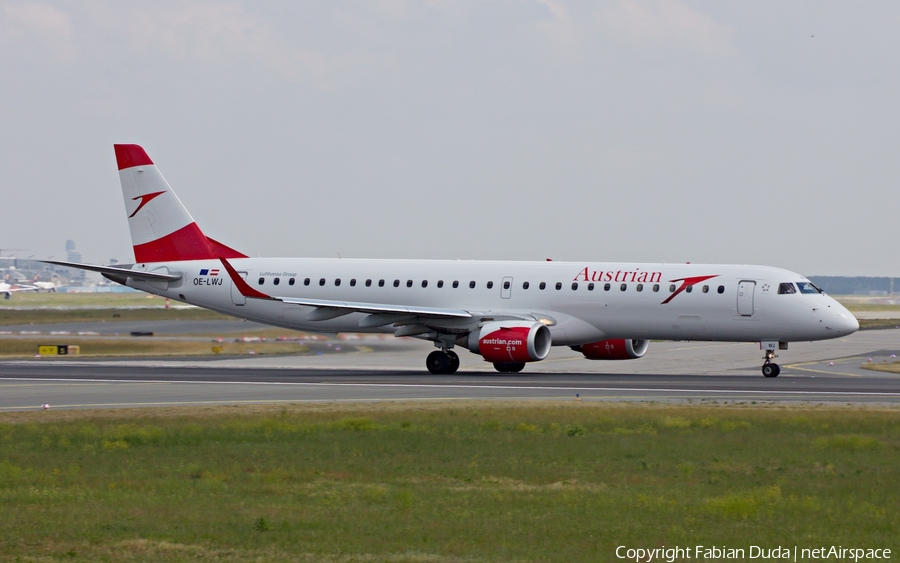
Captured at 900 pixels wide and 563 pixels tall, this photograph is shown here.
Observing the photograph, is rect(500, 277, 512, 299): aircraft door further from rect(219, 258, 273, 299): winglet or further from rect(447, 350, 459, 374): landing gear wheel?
rect(219, 258, 273, 299): winglet

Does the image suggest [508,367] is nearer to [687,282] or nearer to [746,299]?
[687,282]

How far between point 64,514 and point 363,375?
24.9 meters

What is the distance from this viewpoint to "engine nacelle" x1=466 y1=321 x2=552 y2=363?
37.3 metres

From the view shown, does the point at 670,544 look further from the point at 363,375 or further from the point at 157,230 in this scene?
the point at 157,230

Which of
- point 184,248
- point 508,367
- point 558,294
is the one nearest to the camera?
point 558,294

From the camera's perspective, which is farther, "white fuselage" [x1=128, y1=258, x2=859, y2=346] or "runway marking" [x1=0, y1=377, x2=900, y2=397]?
"white fuselage" [x1=128, y1=258, x2=859, y2=346]

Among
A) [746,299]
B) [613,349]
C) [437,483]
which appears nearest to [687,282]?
[746,299]

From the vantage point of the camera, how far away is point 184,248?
150 ft

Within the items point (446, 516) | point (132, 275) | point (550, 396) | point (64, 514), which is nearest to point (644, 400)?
point (550, 396)

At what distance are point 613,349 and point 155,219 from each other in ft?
60.3

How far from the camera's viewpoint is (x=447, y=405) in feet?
89.4

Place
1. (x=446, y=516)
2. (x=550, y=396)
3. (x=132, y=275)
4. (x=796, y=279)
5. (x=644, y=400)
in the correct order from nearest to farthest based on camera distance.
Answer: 1. (x=446, y=516)
2. (x=644, y=400)
3. (x=550, y=396)
4. (x=796, y=279)
5. (x=132, y=275)

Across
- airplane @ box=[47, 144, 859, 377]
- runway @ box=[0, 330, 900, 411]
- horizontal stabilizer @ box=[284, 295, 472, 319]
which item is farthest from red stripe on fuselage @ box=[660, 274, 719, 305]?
horizontal stabilizer @ box=[284, 295, 472, 319]

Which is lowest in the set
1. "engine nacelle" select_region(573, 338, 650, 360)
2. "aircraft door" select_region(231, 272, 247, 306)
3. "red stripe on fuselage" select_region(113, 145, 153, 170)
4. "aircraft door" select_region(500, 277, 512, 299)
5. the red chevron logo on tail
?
"engine nacelle" select_region(573, 338, 650, 360)
